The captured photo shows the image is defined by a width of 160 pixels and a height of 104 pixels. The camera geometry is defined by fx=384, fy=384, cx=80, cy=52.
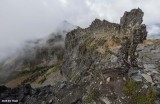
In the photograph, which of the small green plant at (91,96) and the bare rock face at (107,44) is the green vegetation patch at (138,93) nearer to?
the small green plant at (91,96)

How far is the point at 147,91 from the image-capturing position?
69.2 m

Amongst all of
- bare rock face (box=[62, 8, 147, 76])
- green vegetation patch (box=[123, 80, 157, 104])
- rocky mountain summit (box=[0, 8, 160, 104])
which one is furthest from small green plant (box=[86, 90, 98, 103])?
bare rock face (box=[62, 8, 147, 76])

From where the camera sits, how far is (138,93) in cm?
6994

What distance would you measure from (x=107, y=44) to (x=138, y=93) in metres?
34.2

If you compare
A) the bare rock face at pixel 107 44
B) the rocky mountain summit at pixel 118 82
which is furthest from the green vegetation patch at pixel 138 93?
the bare rock face at pixel 107 44

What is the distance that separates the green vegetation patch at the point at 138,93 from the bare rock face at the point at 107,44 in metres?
6.91

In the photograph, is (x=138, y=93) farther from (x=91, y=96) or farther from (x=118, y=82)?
(x=91, y=96)

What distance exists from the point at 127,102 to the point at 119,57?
1471cm

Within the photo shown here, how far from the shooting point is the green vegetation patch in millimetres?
67938

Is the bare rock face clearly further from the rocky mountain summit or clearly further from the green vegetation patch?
the green vegetation patch

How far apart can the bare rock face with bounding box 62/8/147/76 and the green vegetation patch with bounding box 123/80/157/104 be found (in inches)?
272

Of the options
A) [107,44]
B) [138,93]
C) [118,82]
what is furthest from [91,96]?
[107,44]

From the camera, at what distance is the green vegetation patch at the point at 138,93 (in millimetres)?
67938

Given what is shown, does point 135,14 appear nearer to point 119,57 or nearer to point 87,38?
point 119,57
